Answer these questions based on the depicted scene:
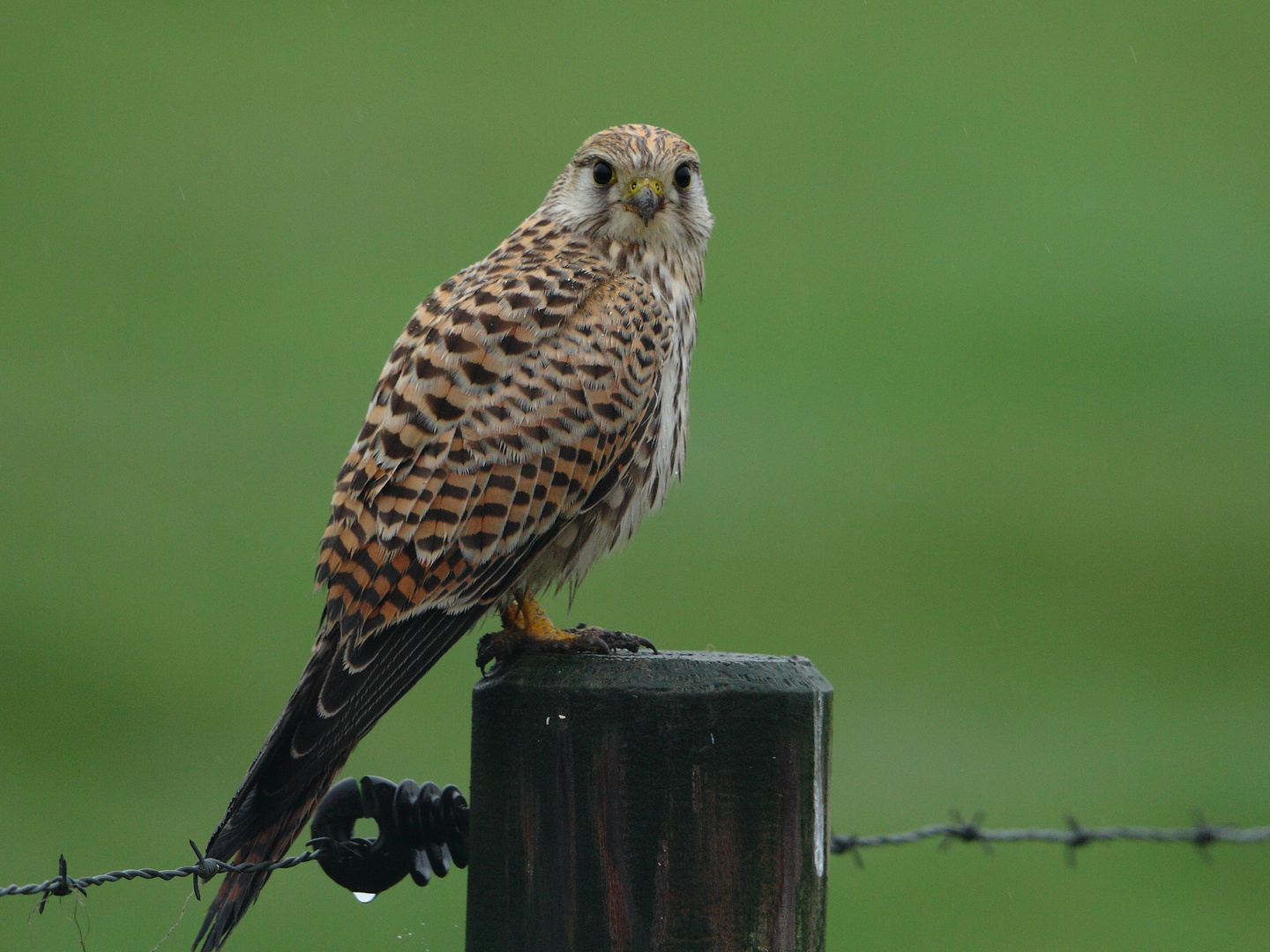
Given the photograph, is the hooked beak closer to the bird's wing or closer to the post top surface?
the bird's wing

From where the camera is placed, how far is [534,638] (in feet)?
11.2

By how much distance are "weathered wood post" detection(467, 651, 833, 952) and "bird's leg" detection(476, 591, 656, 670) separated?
36.7 inches

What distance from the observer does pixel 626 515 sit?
12.0ft

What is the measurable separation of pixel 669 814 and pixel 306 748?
30.1 inches

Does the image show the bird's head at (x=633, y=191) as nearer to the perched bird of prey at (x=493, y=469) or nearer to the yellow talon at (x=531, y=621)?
the perched bird of prey at (x=493, y=469)

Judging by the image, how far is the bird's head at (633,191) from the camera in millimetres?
3971

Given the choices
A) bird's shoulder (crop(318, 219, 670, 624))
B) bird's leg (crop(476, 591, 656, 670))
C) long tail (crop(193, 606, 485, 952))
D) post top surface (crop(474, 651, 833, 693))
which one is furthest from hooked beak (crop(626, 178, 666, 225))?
post top surface (crop(474, 651, 833, 693))

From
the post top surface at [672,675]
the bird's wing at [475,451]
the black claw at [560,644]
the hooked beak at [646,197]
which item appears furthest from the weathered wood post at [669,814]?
the hooked beak at [646,197]

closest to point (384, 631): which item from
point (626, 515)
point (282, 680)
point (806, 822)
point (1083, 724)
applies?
point (626, 515)

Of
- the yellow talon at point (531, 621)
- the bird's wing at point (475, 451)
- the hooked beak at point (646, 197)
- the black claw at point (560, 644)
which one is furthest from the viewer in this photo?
the hooked beak at point (646, 197)

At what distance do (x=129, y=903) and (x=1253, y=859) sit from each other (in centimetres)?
759

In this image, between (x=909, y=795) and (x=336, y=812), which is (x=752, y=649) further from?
(x=336, y=812)

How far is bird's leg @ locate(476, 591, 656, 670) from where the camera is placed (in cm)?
330

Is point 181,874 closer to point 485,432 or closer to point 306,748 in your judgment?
point 306,748
